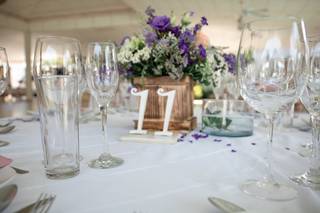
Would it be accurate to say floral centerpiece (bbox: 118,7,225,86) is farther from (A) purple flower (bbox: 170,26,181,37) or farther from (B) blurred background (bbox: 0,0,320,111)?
(B) blurred background (bbox: 0,0,320,111)

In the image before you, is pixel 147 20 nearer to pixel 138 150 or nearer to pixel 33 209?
pixel 138 150

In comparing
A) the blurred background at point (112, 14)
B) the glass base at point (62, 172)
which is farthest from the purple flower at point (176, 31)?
the blurred background at point (112, 14)

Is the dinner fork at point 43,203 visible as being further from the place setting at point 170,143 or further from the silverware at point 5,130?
the silverware at point 5,130

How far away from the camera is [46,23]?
294 inches

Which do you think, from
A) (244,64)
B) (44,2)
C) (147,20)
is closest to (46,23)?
(44,2)

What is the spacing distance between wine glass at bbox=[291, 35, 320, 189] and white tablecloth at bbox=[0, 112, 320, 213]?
0.10 feet

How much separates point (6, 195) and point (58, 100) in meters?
0.20

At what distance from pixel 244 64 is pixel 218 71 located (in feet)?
2.02

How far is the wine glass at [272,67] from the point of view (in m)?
0.43

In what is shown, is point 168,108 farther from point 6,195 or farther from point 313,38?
point 6,195

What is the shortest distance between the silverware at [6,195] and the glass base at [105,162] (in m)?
0.19

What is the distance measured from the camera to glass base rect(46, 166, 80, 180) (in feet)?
1.63

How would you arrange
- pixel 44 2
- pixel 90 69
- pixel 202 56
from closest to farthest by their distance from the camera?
pixel 90 69 → pixel 202 56 → pixel 44 2

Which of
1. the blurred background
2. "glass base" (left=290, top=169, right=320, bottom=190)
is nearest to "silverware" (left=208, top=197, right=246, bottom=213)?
"glass base" (left=290, top=169, right=320, bottom=190)
